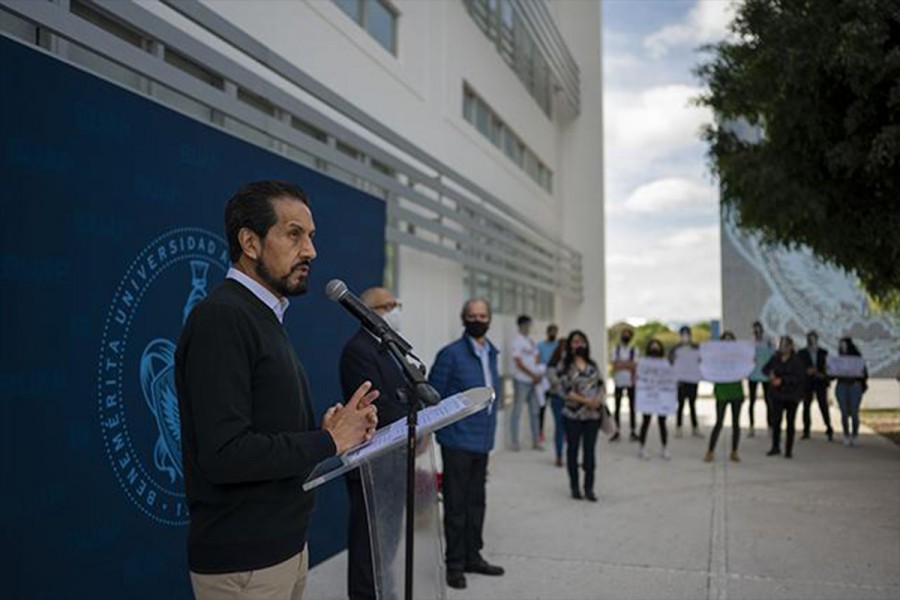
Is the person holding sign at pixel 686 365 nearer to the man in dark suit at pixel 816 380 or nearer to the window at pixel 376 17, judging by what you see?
the man in dark suit at pixel 816 380

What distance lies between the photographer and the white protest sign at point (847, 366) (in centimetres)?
1225

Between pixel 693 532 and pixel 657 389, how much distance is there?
451 cm

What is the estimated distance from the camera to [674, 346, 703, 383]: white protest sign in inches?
508

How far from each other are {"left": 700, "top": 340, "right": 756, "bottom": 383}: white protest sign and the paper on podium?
864 centimetres

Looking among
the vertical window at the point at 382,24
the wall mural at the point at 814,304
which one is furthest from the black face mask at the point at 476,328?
the wall mural at the point at 814,304

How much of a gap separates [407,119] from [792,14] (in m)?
5.56

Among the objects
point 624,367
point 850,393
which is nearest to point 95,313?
point 624,367

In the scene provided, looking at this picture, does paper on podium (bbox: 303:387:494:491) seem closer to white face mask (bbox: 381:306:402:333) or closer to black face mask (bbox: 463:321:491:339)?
white face mask (bbox: 381:306:402:333)

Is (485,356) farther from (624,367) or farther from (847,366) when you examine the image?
(847,366)

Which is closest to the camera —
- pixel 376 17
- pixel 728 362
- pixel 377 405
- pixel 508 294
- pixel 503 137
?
pixel 377 405

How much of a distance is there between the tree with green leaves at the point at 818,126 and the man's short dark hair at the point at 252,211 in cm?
864

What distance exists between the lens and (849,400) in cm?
1245

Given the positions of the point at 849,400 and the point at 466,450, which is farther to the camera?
the point at 849,400

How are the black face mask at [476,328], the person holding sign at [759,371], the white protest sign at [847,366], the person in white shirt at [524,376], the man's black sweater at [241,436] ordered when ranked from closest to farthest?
the man's black sweater at [241,436]
the black face mask at [476,328]
the person in white shirt at [524,376]
the white protest sign at [847,366]
the person holding sign at [759,371]
